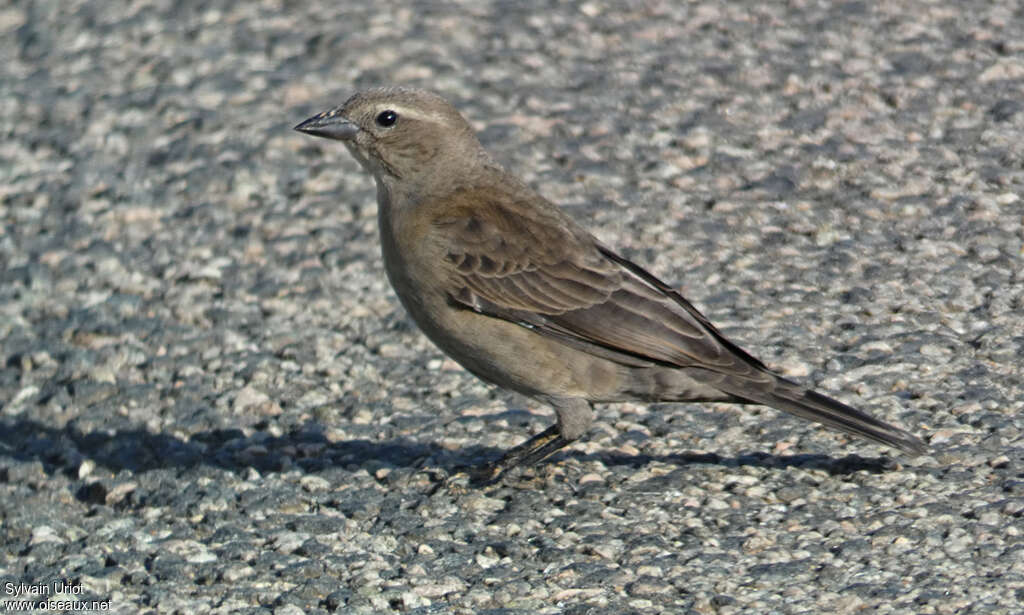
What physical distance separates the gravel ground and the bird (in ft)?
1.08

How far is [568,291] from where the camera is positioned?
6031 mm

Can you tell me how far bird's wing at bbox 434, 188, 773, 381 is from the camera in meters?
5.84

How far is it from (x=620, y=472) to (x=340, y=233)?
262 cm

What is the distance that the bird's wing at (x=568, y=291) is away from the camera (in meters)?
5.84

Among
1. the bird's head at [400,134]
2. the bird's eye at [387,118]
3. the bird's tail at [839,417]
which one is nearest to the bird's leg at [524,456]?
the bird's tail at [839,417]

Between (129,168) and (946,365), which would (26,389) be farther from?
(946,365)

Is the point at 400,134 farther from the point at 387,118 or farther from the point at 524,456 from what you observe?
the point at 524,456

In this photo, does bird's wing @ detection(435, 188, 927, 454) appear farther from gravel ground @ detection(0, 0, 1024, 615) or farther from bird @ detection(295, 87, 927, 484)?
gravel ground @ detection(0, 0, 1024, 615)

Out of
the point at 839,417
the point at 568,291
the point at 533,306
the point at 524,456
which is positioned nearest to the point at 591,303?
the point at 568,291

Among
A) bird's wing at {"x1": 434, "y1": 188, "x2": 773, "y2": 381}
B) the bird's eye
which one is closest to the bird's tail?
bird's wing at {"x1": 434, "y1": 188, "x2": 773, "y2": 381}

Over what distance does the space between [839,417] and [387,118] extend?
2205 millimetres

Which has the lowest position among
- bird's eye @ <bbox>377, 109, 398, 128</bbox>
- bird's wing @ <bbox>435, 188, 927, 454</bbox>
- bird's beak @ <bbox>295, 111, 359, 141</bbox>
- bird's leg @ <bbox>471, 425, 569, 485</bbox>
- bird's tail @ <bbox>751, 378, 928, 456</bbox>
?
bird's leg @ <bbox>471, 425, 569, 485</bbox>

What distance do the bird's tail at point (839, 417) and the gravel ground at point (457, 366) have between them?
19cm

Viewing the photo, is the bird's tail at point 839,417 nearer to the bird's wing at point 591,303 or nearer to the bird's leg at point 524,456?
the bird's wing at point 591,303
